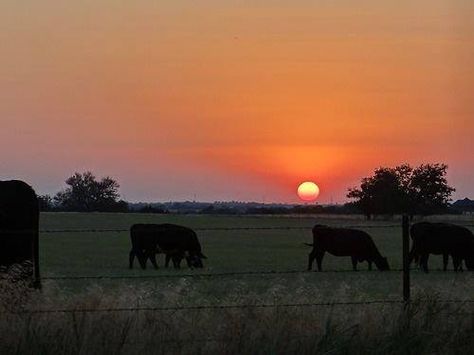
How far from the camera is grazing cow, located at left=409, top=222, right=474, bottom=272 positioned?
27683 millimetres

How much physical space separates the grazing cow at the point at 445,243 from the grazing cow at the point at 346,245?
3.93 ft

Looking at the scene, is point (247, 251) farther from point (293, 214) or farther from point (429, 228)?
point (293, 214)

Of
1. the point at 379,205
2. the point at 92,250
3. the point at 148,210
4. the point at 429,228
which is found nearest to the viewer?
the point at 429,228

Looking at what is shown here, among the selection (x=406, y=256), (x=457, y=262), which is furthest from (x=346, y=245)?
(x=406, y=256)

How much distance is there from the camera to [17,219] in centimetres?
1429

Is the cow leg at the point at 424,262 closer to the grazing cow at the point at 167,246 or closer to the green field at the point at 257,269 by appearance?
the green field at the point at 257,269

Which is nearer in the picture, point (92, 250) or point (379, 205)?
point (92, 250)

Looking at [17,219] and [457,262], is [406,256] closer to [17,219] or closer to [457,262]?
[17,219]

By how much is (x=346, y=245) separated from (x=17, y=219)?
53.1 ft

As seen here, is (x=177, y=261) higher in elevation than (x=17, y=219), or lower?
lower

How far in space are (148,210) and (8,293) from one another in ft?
325

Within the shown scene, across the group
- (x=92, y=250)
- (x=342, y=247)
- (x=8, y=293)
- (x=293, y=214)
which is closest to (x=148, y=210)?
(x=293, y=214)

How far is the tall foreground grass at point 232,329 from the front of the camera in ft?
27.4

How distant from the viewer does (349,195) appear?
126 m
